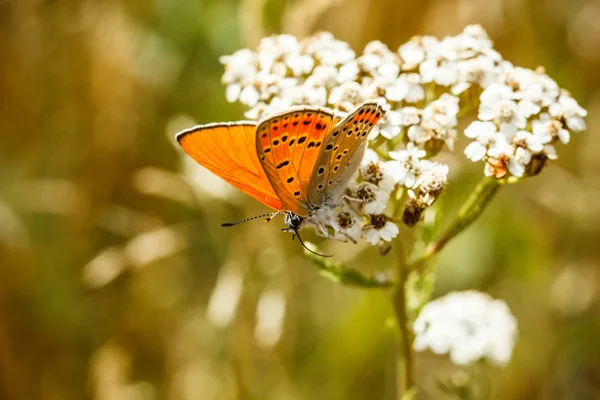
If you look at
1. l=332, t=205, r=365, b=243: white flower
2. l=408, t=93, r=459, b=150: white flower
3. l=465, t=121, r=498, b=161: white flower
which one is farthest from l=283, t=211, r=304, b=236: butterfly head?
l=465, t=121, r=498, b=161: white flower

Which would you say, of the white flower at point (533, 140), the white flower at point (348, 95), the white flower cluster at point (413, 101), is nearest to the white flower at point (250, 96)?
the white flower cluster at point (413, 101)

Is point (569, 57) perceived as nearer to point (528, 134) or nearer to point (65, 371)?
point (528, 134)

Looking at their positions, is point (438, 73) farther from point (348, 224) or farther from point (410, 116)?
point (348, 224)

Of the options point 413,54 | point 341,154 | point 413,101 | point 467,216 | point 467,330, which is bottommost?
point 467,330

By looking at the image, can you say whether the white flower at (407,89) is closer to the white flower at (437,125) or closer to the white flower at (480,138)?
the white flower at (437,125)

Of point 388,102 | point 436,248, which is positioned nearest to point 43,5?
point 388,102

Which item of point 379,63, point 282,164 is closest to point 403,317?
point 282,164
